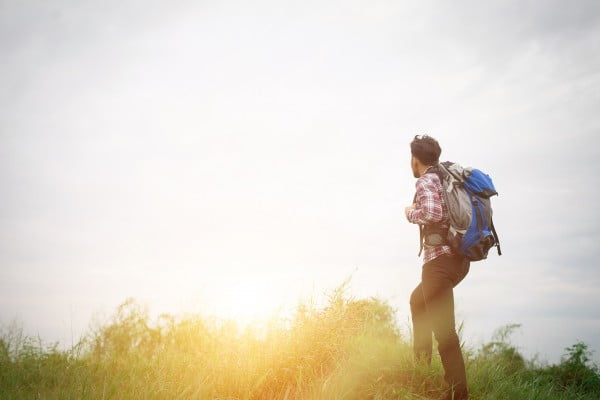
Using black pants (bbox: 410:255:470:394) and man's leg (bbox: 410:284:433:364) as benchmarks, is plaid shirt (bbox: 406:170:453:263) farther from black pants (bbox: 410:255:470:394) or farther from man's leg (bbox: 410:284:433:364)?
man's leg (bbox: 410:284:433:364)

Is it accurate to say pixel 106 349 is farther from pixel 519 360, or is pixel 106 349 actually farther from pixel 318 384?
pixel 519 360

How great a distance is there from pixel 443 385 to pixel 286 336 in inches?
71.4

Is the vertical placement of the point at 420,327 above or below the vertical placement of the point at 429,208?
below

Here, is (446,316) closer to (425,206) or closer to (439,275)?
(439,275)

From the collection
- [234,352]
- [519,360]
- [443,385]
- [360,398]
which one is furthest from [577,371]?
[234,352]

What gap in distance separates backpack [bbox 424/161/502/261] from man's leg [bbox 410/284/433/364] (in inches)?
26.4

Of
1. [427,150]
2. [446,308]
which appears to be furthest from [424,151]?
[446,308]

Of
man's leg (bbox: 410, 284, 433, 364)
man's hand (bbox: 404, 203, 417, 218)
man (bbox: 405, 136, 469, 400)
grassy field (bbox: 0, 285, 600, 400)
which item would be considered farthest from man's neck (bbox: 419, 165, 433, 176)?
grassy field (bbox: 0, 285, 600, 400)

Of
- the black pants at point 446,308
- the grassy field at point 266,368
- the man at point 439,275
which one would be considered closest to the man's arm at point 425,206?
the man at point 439,275

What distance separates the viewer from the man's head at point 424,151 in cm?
415

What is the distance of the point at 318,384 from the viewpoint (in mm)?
4062

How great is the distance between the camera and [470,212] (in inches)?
151

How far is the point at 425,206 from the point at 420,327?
1300 mm

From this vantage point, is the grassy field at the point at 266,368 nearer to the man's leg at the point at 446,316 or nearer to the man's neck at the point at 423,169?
the man's leg at the point at 446,316
